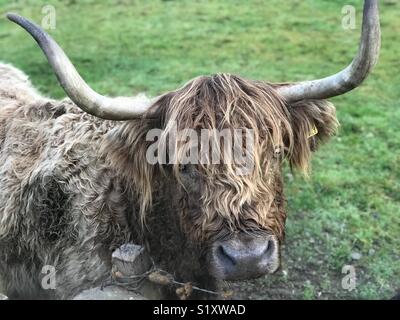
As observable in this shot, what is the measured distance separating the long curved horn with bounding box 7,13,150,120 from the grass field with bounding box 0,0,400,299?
214 cm

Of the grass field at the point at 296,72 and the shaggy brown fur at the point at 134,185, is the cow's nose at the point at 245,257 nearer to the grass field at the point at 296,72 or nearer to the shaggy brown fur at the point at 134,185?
the shaggy brown fur at the point at 134,185

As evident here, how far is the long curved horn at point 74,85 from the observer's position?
10.2 ft

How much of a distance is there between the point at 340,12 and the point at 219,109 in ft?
32.6

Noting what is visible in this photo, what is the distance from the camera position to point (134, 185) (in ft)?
11.8

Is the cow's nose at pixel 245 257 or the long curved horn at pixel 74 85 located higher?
the long curved horn at pixel 74 85

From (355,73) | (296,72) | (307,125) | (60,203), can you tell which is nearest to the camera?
(355,73)

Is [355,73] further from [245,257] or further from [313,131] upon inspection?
[245,257]

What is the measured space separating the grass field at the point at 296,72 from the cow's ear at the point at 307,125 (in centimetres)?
158

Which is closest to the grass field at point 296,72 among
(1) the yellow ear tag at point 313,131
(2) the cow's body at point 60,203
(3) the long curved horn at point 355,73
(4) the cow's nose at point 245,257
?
(2) the cow's body at point 60,203

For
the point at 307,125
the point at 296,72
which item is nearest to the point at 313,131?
the point at 307,125

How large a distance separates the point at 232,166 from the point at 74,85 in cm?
92

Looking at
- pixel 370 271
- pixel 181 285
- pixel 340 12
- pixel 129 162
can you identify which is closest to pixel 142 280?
pixel 181 285

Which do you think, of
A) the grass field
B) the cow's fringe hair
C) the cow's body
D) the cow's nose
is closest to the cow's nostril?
the cow's nose
